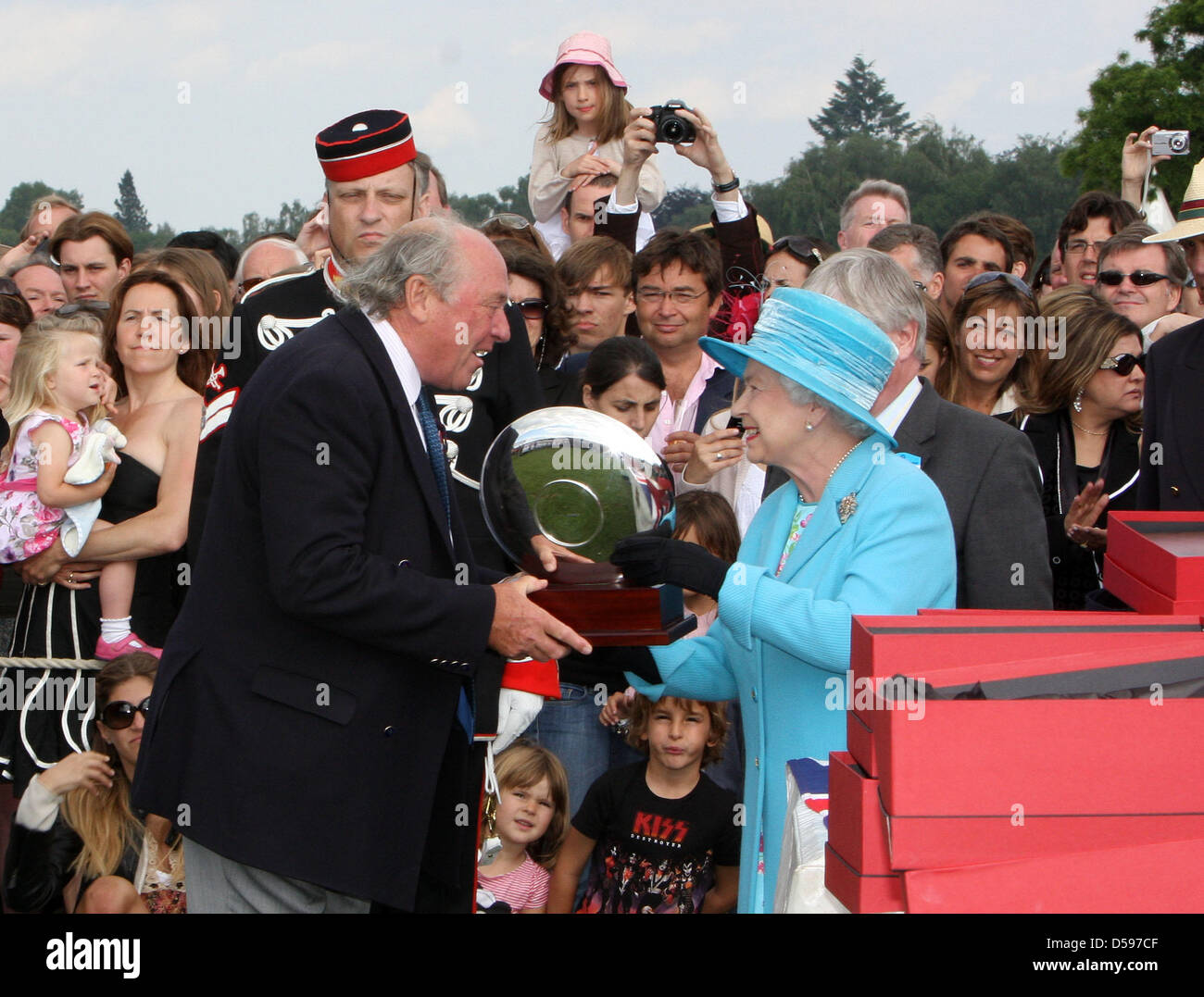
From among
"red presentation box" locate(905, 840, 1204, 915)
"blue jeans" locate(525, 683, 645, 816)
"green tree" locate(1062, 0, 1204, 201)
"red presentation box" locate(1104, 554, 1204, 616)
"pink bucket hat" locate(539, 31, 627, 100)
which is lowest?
"blue jeans" locate(525, 683, 645, 816)

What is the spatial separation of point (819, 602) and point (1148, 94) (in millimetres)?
50967

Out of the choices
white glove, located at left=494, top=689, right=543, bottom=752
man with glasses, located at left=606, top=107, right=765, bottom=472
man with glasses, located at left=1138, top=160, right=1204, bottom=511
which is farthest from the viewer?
man with glasses, located at left=606, top=107, right=765, bottom=472

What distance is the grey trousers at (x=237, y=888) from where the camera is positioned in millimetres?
3146

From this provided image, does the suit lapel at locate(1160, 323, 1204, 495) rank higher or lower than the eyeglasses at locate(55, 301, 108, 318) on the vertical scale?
lower

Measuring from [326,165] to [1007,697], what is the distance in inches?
130

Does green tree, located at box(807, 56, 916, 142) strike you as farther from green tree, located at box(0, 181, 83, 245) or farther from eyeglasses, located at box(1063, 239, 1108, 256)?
eyeglasses, located at box(1063, 239, 1108, 256)

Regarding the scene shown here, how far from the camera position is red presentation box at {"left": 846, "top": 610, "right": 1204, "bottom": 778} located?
2074 millimetres

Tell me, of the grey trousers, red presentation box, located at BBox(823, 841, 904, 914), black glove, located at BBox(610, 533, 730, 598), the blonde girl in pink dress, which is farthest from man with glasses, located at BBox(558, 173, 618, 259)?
red presentation box, located at BBox(823, 841, 904, 914)

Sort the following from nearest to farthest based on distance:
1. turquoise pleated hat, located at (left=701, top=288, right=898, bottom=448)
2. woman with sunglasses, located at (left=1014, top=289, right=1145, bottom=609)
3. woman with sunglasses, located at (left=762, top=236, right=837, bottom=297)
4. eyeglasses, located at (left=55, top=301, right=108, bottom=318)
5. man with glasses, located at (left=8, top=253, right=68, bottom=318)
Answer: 1. turquoise pleated hat, located at (left=701, top=288, right=898, bottom=448)
2. woman with sunglasses, located at (left=1014, top=289, right=1145, bottom=609)
3. eyeglasses, located at (left=55, top=301, right=108, bottom=318)
4. woman with sunglasses, located at (left=762, top=236, right=837, bottom=297)
5. man with glasses, located at (left=8, top=253, right=68, bottom=318)

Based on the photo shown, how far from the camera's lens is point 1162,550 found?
2.36 m

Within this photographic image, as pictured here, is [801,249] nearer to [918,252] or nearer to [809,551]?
[918,252]

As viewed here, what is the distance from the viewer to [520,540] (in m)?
3.48

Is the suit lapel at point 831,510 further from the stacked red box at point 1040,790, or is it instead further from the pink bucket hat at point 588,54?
the pink bucket hat at point 588,54

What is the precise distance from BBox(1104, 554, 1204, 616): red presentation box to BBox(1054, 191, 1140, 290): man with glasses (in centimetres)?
536
